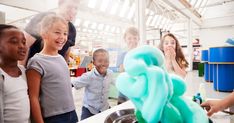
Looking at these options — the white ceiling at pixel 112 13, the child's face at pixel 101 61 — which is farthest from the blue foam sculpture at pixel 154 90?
the white ceiling at pixel 112 13

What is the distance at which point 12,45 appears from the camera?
1.01 m

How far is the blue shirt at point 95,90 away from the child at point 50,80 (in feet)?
1.37

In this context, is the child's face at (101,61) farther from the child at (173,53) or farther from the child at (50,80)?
the child at (173,53)

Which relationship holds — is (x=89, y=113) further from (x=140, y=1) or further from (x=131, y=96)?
(x=140, y=1)

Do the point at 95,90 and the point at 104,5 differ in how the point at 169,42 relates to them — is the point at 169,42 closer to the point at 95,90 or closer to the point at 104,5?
the point at 95,90

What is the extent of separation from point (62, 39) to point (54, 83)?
0.27m

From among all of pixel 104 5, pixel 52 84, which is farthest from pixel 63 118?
pixel 104 5

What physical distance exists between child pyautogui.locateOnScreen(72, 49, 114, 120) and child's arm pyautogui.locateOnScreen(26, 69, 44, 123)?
61cm

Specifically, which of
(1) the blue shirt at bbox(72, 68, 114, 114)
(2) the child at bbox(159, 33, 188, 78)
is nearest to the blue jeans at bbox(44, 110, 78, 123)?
(1) the blue shirt at bbox(72, 68, 114, 114)

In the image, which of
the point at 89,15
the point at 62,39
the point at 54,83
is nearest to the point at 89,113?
the point at 54,83

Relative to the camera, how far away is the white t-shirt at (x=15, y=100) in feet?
3.13

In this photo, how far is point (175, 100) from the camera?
2.00 ft

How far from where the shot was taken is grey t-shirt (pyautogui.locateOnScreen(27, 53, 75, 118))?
1.10 m

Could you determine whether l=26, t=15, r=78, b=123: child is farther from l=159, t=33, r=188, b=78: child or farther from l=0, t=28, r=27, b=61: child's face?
l=159, t=33, r=188, b=78: child
